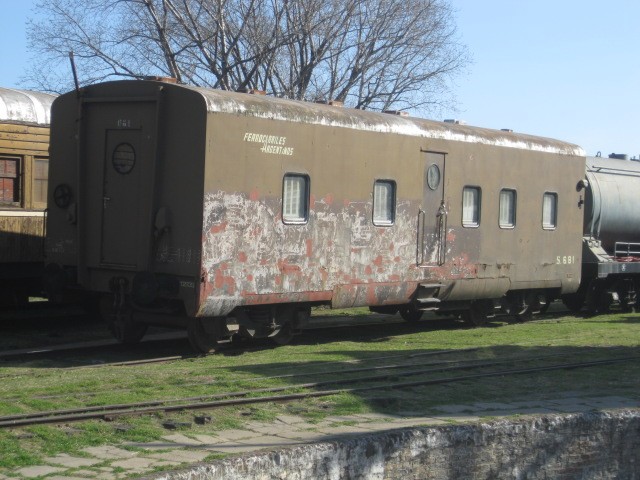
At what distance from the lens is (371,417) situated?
9617 millimetres

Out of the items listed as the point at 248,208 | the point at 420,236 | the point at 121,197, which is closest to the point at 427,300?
the point at 420,236

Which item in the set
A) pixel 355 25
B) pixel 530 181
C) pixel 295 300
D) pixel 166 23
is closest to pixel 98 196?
pixel 295 300

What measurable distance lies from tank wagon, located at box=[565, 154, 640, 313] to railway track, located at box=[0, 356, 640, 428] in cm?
814

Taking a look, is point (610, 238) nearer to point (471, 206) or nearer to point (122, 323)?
point (471, 206)

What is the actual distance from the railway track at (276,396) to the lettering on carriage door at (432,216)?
3.31 meters

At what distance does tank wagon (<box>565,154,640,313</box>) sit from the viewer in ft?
70.7

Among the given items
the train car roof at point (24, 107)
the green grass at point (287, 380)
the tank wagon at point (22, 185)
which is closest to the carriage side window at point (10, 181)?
the tank wagon at point (22, 185)

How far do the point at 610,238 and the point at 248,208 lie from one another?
11.9 metres

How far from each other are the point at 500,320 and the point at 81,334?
8.57m

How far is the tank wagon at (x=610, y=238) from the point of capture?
21547 millimetres

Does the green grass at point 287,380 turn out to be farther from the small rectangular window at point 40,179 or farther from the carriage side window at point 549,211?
the small rectangular window at point 40,179

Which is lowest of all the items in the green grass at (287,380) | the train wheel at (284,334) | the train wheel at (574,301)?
the green grass at (287,380)

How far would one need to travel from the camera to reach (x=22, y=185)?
16844 mm

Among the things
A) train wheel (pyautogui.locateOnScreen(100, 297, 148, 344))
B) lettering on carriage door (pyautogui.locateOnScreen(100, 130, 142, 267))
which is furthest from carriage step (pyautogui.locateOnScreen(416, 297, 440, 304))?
lettering on carriage door (pyautogui.locateOnScreen(100, 130, 142, 267))
